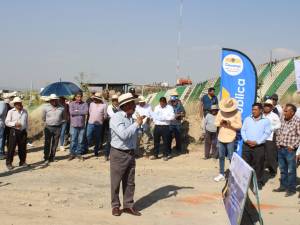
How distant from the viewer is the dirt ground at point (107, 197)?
23.2ft

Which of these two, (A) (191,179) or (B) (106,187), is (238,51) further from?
(B) (106,187)

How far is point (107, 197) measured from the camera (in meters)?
8.40

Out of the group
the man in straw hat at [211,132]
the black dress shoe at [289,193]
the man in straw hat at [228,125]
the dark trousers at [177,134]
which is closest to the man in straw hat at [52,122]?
the dark trousers at [177,134]

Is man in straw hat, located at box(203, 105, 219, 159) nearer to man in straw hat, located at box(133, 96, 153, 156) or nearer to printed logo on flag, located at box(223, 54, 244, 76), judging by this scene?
printed logo on flag, located at box(223, 54, 244, 76)

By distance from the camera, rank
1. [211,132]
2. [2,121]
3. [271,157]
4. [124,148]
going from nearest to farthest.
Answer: [124,148], [271,157], [2,121], [211,132]

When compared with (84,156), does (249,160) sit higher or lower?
higher

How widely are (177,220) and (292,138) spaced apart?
2.87 meters

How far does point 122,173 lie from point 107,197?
1513 millimetres

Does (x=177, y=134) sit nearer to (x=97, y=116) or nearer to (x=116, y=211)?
(x=97, y=116)

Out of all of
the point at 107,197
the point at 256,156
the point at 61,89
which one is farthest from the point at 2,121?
the point at 256,156

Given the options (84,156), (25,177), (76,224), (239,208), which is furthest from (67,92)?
(239,208)

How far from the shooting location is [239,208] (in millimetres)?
6102

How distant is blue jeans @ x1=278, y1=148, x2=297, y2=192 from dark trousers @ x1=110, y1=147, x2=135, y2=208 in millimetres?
3156

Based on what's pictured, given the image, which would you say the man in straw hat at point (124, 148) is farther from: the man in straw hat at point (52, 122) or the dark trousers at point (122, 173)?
the man in straw hat at point (52, 122)
